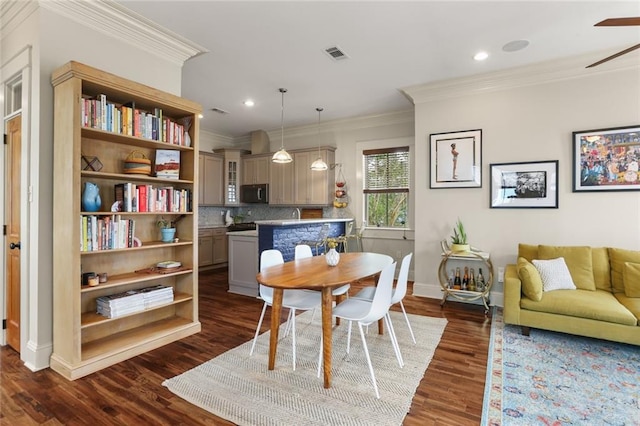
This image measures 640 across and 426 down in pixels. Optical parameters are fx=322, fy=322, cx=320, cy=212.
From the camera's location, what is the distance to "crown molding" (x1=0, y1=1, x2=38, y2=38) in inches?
99.2

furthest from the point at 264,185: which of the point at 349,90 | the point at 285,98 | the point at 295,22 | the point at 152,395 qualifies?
the point at 152,395

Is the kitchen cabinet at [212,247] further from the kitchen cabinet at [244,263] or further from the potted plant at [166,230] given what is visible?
the potted plant at [166,230]

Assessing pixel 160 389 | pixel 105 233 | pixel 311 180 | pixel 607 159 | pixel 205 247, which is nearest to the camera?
pixel 160 389

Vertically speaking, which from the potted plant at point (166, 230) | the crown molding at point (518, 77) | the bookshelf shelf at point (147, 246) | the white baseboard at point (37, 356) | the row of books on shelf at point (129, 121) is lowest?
the white baseboard at point (37, 356)

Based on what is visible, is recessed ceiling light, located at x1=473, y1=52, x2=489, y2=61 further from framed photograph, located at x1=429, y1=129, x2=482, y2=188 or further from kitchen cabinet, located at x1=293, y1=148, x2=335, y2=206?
kitchen cabinet, located at x1=293, y1=148, x2=335, y2=206

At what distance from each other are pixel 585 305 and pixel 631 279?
0.64 meters

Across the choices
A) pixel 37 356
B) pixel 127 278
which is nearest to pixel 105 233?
pixel 127 278

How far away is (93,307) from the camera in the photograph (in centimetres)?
273

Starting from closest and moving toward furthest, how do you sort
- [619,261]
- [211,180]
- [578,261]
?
[619,261] < [578,261] < [211,180]

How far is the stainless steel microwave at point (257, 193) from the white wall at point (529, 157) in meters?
3.42

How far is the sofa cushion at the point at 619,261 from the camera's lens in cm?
320

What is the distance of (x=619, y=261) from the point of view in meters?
3.25

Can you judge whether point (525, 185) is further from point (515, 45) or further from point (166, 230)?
point (166, 230)

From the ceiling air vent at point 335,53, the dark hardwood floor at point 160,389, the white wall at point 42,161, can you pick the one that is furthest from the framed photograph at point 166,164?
the ceiling air vent at point 335,53
